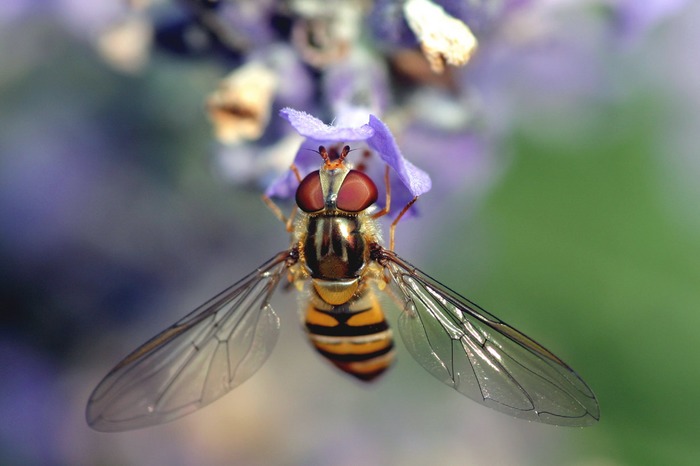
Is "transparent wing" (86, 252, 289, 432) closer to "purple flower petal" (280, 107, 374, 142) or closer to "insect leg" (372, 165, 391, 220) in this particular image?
"insect leg" (372, 165, 391, 220)

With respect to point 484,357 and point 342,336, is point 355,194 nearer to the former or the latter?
point 342,336

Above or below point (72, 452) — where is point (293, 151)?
above

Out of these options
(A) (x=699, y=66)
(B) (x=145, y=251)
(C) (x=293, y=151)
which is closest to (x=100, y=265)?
(B) (x=145, y=251)

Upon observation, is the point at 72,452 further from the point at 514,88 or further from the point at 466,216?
the point at 514,88

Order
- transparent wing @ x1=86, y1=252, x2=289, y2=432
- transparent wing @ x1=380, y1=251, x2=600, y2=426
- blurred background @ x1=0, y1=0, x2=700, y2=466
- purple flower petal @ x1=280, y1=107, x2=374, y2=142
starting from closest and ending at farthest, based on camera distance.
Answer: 1. purple flower petal @ x1=280, y1=107, x2=374, y2=142
2. transparent wing @ x1=380, y1=251, x2=600, y2=426
3. transparent wing @ x1=86, y1=252, x2=289, y2=432
4. blurred background @ x1=0, y1=0, x2=700, y2=466

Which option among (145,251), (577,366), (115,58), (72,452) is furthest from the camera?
(577,366)

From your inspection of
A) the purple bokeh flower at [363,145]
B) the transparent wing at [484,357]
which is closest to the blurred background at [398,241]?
the purple bokeh flower at [363,145]

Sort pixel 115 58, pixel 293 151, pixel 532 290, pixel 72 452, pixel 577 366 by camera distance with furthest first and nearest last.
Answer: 1. pixel 532 290
2. pixel 577 366
3. pixel 72 452
4. pixel 115 58
5. pixel 293 151

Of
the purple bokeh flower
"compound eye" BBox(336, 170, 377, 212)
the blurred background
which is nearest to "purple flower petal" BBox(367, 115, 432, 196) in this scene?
the purple bokeh flower
